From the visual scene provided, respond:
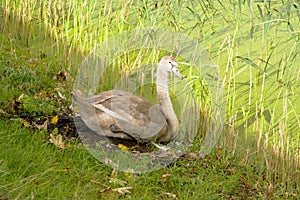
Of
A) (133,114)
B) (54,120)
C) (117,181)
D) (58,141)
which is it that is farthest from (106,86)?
(117,181)

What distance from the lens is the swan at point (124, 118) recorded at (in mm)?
3113

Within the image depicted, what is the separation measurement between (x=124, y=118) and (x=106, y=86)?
1.11 meters

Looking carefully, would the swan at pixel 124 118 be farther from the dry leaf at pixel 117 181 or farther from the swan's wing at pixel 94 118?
the dry leaf at pixel 117 181

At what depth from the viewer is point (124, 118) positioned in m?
3.10

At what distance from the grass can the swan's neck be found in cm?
21

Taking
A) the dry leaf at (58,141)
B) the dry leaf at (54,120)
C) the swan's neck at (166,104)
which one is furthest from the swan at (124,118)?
the dry leaf at (58,141)

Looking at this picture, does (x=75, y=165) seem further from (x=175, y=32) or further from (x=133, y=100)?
(x=175, y=32)

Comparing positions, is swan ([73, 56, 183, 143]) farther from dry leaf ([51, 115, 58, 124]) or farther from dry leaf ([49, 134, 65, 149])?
dry leaf ([49, 134, 65, 149])

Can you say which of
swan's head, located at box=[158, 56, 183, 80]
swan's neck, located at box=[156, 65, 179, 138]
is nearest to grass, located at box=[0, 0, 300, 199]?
swan's neck, located at box=[156, 65, 179, 138]

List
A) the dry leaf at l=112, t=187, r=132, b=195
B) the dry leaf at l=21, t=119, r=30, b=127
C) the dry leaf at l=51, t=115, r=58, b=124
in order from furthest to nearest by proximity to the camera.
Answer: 1. the dry leaf at l=51, t=115, r=58, b=124
2. the dry leaf at l=21, t=119, r=30, b=127
3. the dry leaf at l=112, t=187, r=132, b=195

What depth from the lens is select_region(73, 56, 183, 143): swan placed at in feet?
10.2

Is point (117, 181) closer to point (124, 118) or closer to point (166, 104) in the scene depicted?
point (124, 118)

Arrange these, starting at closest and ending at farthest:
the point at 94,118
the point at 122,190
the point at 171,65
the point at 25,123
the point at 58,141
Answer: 1. the point at 122,190
2. the point at 58,141
3. the point at 25,123
4. the point at 94,118
5. the point at 171,65

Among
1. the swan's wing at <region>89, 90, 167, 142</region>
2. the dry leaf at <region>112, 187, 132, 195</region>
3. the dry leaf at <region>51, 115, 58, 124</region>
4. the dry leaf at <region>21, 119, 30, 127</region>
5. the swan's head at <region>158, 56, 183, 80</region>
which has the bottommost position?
the dry leaf at <region>112, 187, 132, 195</region>
